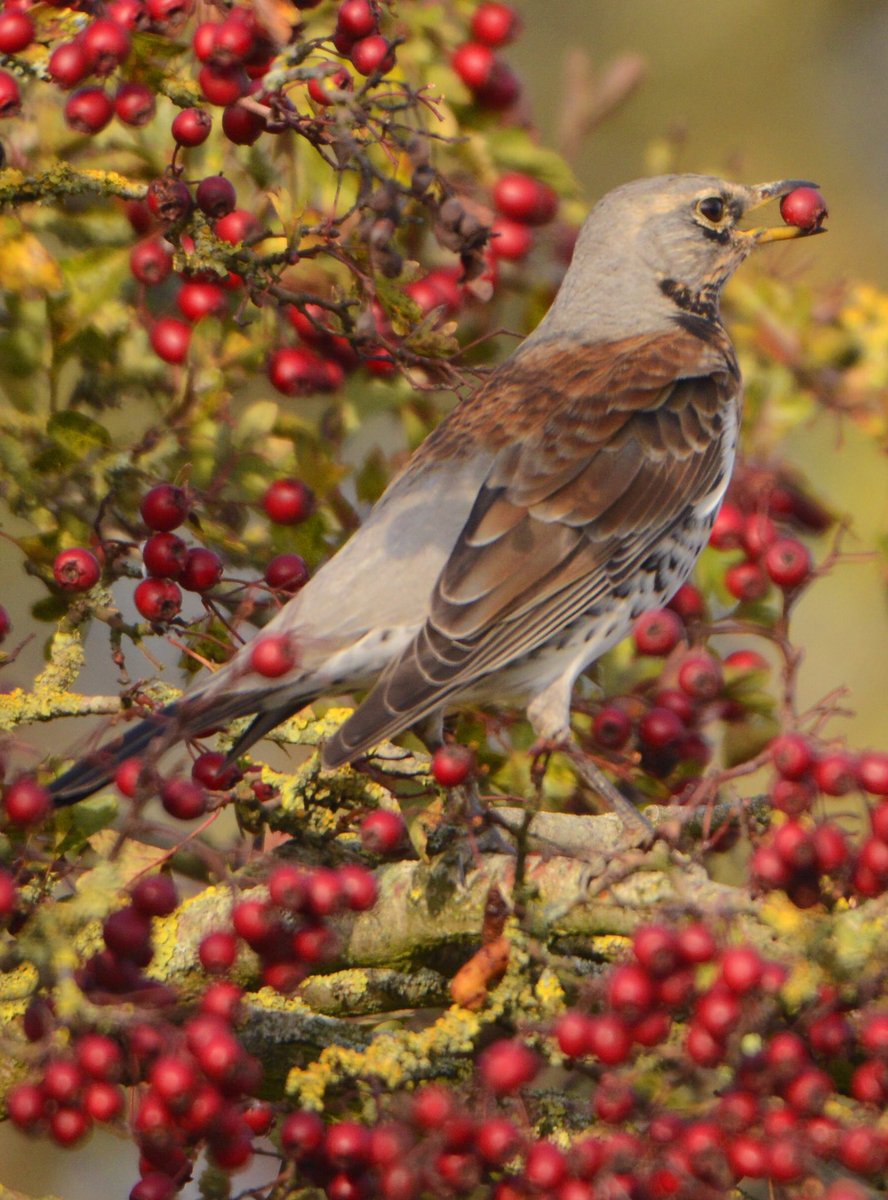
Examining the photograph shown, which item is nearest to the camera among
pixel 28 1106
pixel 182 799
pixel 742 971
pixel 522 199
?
pixel 742 971

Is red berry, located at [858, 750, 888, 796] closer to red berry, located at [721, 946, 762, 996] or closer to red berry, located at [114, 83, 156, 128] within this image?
red berry, located at [721, 946, 762, 996]

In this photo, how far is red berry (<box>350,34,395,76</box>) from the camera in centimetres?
234

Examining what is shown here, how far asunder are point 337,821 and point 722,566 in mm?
1204

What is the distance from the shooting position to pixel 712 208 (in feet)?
13.8

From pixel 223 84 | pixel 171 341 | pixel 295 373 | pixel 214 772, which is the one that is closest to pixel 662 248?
pixel 295 373

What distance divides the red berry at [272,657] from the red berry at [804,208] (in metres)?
1.90

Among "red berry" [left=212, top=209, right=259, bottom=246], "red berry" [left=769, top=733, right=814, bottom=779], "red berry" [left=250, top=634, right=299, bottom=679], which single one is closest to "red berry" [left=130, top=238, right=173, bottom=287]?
"red berry" [left=212, top=209, right=259, bottom=246]

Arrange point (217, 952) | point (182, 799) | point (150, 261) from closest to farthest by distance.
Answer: point (217, 952) < point (182, 799) < point (150, 261)

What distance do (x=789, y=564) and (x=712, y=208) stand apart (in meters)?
1.77

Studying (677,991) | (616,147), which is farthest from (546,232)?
(616,147)

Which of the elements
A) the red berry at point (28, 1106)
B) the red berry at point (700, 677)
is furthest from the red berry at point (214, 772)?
the red berry at point (700, 677)

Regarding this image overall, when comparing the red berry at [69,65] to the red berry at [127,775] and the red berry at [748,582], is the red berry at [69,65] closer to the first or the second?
the red berry at [127,775]

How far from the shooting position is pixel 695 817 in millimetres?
2541

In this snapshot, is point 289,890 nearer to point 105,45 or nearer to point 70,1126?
point 70,1126
